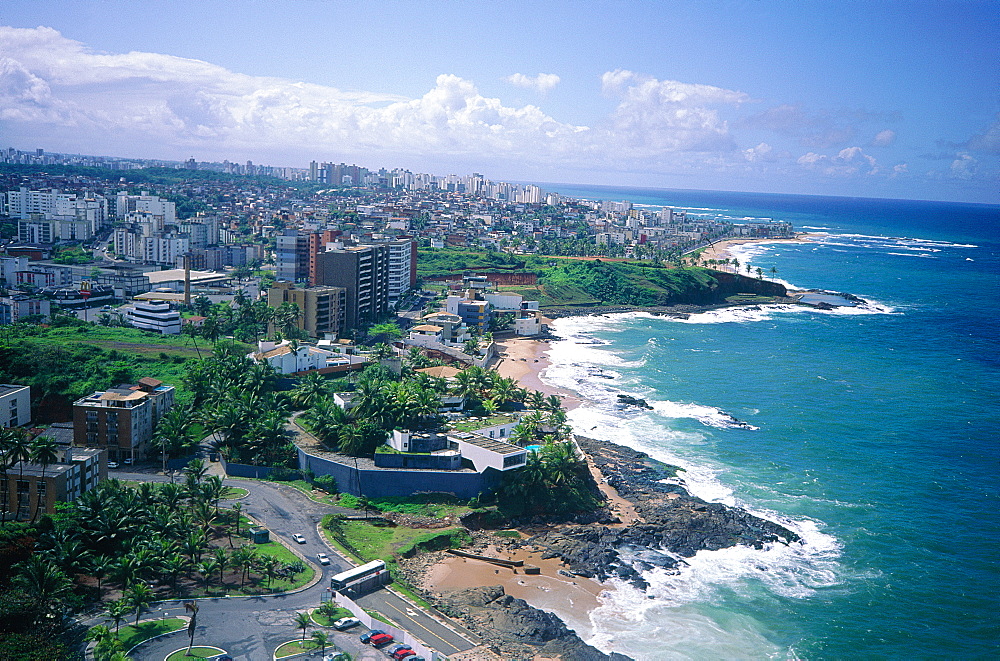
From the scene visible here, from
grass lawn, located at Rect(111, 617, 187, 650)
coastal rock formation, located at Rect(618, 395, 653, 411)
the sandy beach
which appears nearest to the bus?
grass lawn, located at Rect(111, 617, 187, 650)

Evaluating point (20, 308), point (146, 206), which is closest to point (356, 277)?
point (20, 308)

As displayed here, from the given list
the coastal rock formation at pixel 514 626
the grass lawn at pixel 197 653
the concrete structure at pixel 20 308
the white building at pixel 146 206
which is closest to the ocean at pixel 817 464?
the coastal rock formation at pixel 514 626

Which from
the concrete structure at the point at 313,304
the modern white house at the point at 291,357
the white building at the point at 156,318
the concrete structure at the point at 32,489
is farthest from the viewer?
the concrete structure at the point at 313,304

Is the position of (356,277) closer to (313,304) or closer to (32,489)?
(313,304)

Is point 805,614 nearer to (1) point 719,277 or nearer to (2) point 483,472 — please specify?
(2) point 483,472

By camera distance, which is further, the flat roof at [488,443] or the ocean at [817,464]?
the flat roof at [488,443]

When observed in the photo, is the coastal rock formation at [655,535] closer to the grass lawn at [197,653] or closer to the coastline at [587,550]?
the coastline at [587,550]

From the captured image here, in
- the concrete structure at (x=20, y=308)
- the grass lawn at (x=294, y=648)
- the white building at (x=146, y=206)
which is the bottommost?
the grass lawn at (x=294, y=648)

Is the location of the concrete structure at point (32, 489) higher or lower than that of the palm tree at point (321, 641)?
higher
